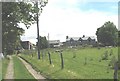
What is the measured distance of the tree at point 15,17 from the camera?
43.4 metres

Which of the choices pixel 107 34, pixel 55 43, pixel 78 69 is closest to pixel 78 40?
pixel 55 43

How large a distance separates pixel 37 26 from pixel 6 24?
5.44 metres

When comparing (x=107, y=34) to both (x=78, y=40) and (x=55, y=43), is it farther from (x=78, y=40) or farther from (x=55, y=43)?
(x=55, y=43)

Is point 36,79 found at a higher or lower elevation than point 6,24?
lower

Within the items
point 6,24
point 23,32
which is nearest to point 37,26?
point 23,32

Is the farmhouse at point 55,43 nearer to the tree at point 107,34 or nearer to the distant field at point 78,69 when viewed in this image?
the tree at point 107,34

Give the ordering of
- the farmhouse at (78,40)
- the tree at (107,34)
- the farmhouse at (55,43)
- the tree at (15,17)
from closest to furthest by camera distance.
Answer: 1. the tree at (15,17)
2. the tree at (107,34)
3. the farmhouse at (55,43)
4. the farmhouse at (78,40)

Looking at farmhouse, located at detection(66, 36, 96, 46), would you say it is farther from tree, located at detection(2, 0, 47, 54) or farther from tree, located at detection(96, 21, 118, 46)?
tree, located at detection(2, 0, 47, 54)

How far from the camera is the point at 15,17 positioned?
145 ft

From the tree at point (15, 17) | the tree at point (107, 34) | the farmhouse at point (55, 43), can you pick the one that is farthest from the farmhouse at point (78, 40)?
the tree at point (15, 17)

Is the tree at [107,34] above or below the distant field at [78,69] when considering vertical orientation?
above

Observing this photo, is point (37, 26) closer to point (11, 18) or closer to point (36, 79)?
point (11, 18)

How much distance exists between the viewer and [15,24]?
45.2m

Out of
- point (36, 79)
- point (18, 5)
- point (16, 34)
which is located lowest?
point (36, 79)
